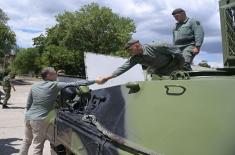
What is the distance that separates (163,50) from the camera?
557 centimetres

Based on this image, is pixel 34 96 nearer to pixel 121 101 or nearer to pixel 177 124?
pixel 121 101

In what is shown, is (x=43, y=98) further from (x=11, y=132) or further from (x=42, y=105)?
(x=11, y=132)

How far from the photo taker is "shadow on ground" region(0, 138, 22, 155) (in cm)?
1016

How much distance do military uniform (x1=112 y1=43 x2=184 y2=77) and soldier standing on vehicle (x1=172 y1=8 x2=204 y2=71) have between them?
1.27 metres

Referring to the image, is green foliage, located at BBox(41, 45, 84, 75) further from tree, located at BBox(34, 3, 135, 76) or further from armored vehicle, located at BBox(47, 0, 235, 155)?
armored vehicle, located at BBox(47, 0, 235, 155)

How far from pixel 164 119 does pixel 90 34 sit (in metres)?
45.3

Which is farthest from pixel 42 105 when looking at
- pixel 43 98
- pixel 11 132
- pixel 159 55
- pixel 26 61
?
pixel 26 61

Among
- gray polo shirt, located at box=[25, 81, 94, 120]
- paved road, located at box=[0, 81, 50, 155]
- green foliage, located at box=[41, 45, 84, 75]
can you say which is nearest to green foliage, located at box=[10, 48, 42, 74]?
green foliage, located at box=[41, 45, 84, 75]

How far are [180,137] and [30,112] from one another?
4139 mm

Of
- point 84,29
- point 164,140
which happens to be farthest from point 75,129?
point 84,29

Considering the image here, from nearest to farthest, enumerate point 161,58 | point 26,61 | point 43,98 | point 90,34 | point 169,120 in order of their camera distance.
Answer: point 169,120
point 161,58
point 43,98
point 90,34
point 26,61

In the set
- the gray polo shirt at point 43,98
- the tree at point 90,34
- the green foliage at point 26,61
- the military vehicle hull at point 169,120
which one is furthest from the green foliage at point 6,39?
the military vehicle hull at point 169,120

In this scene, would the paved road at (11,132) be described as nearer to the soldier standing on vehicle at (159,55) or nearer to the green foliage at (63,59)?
the soldier standing on vehicle at (159,55)

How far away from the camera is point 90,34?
4903 centimetres
